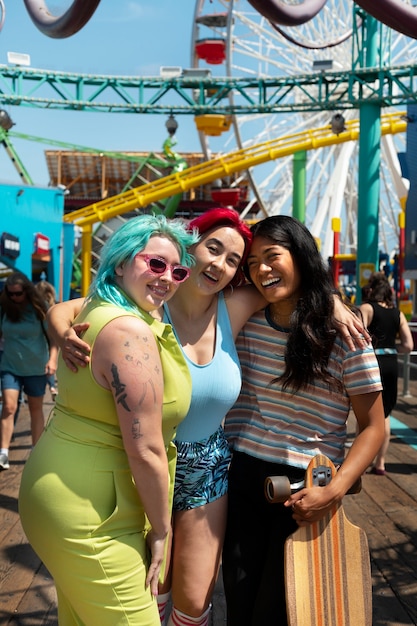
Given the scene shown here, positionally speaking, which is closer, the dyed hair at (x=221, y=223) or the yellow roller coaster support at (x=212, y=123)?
the dyed hair at (x=221, y=223)

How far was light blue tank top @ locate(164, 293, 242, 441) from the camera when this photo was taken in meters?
2.21

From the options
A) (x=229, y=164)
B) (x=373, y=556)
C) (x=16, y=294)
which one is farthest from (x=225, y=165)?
(x=373, y=556)

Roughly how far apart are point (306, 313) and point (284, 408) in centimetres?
29

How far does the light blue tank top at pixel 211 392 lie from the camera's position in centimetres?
221

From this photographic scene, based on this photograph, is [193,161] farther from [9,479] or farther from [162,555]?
[162,555]

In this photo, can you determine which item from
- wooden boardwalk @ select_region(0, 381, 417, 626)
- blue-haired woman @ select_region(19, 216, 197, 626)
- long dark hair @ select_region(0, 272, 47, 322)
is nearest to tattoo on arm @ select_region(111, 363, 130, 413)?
blue-haired woman @ select_region(19, 216, 197, 626)

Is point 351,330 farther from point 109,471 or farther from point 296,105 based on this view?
point 296,105

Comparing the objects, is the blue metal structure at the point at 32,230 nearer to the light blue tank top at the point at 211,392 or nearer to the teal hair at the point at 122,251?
the light blue tank top at the point at 211,392

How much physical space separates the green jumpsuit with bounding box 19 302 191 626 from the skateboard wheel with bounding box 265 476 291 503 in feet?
1.37

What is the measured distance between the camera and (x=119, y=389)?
1783 millimetres

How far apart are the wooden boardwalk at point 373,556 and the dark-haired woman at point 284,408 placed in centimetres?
111

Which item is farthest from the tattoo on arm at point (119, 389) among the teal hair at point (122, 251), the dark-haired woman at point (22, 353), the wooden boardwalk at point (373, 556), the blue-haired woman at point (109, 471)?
the dark-haired woman at point (22, 353)

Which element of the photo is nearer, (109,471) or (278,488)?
(109,471)

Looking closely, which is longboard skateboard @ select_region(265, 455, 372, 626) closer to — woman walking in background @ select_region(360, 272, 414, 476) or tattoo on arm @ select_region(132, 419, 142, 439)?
tattoo on arm @ select_region(132, 419, 142, 439)
